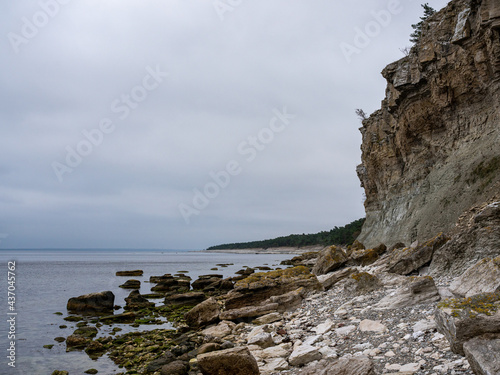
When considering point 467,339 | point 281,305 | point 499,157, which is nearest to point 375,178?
point 499,157

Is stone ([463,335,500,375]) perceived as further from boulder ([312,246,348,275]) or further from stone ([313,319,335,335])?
boulder ([312,246,348,275])

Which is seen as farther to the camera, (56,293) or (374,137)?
(374,137)

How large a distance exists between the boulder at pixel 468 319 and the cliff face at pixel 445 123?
19353 millimetres

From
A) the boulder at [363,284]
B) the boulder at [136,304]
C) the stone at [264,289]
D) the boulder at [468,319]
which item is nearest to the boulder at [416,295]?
the boulder at [363,284]

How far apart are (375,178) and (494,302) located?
49426mm

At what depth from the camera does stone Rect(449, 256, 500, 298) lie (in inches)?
308

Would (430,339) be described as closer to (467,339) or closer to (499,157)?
(467,339)

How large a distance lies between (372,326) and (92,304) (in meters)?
20.6

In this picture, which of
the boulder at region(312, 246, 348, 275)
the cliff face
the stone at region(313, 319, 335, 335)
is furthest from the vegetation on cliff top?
the stone at region(313, 319, 335, 335)

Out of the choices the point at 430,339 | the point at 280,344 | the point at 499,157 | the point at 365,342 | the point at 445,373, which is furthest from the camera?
the point at 499,157

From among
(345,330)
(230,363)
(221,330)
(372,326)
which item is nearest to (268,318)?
(221,330)

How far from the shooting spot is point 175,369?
10.6m

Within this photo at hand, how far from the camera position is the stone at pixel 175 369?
10492mm

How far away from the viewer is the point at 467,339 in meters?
5.72
